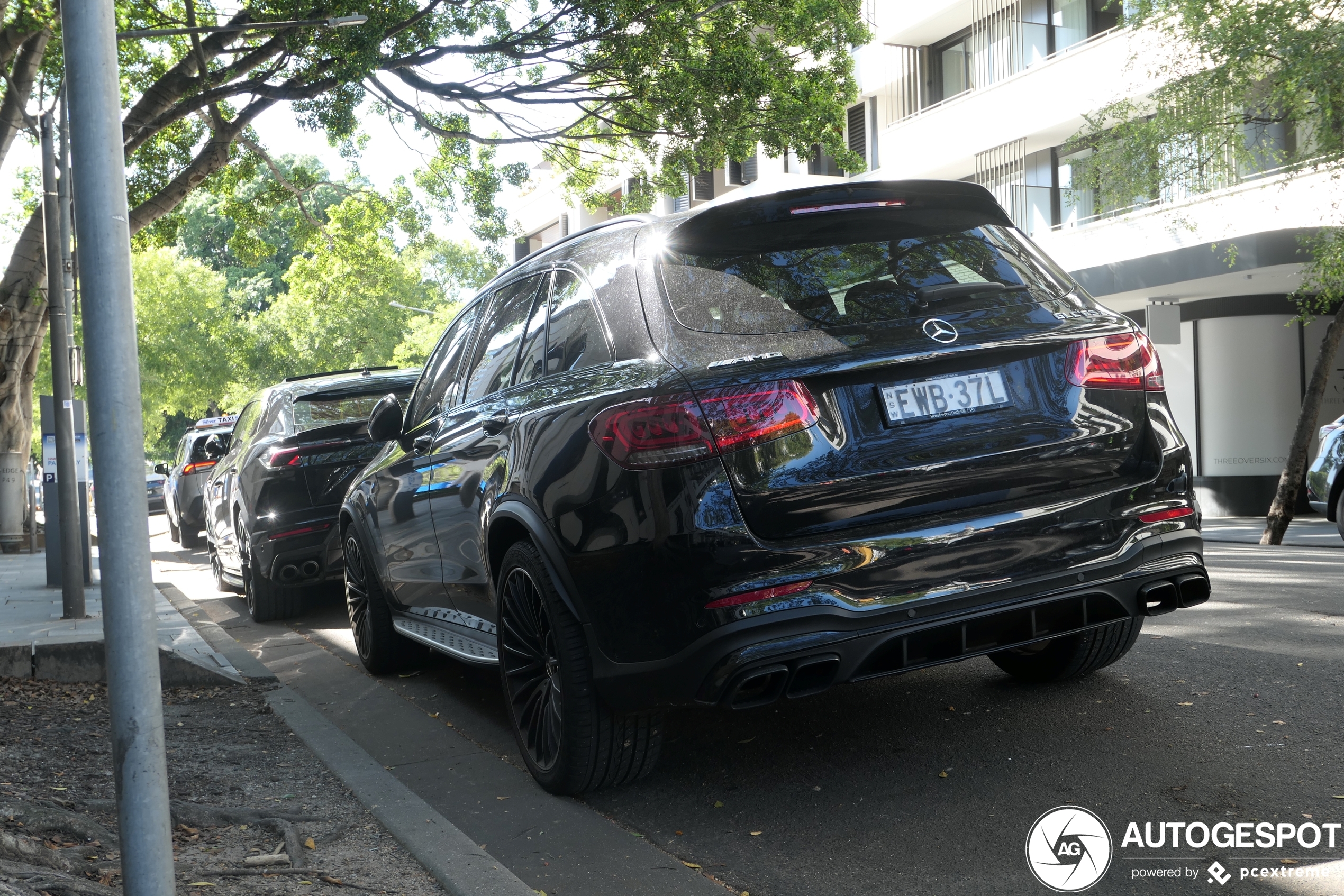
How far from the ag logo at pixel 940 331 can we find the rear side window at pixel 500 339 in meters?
1.71

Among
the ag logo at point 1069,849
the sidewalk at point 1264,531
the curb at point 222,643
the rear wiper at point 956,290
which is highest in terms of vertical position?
the rear wiper at point 956,290

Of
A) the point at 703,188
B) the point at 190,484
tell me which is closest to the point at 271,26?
the point at 190,484

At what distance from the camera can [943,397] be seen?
149 inches

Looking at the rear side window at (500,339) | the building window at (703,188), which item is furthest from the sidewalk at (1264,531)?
the building window at (703,188)

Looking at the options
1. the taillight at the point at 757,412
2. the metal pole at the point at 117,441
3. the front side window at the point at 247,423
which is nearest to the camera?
the metal pole at the point at 117,441

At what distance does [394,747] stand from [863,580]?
8.57 ft

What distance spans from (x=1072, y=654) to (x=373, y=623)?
144 inches

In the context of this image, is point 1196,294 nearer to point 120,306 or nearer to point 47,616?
point 47,616

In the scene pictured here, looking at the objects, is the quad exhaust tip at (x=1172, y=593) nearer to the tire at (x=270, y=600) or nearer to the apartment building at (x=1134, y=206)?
the tire at (x=270, y=600)

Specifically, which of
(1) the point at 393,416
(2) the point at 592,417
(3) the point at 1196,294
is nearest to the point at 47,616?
(1) the point at 393,416

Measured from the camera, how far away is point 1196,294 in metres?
20.8

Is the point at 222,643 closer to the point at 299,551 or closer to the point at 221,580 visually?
the point at 299,551

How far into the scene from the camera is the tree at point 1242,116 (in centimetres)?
1307

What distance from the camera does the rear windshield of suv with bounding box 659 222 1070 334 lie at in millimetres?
3900
